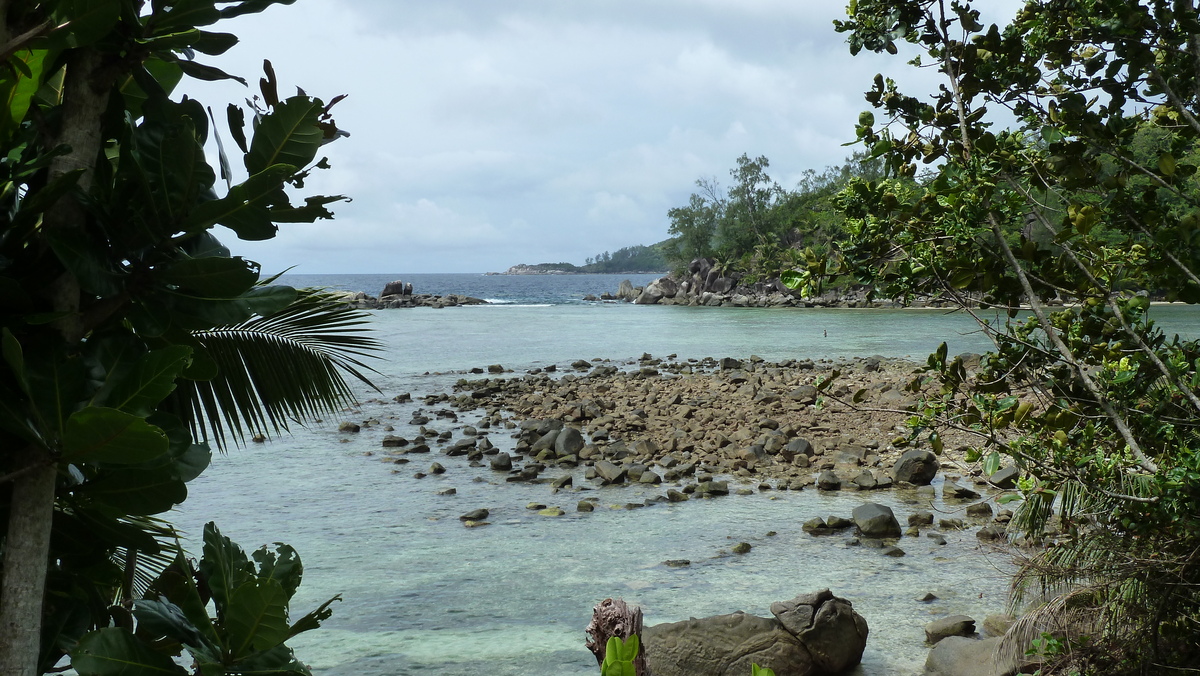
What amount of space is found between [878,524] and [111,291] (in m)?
8.78

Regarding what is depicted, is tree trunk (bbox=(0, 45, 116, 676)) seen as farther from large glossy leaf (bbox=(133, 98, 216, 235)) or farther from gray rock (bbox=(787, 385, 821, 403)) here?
gray rock (bbox=(787, 385, 821, 403))

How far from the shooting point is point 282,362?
14.4 ft

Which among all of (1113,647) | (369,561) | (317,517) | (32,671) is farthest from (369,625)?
(32,671)

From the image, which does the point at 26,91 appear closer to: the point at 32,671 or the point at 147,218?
the point at 147,218

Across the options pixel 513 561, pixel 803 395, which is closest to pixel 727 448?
pixel 803 395

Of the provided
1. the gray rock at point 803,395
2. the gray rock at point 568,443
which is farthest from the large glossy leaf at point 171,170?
the gray rock at point 803,395

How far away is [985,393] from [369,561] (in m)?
7.35

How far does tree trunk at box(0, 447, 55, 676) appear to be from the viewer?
1.03 m

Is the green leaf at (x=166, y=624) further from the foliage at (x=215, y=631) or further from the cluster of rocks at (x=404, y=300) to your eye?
the cluster of rocks at (x=404, y=300)

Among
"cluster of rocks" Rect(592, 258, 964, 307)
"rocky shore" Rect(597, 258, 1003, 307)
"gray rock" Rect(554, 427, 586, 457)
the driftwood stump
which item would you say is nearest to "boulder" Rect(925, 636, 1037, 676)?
the driftwood stump

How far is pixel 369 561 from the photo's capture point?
8.96 m

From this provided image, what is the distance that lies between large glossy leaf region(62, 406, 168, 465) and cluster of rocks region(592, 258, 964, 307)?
58215mm

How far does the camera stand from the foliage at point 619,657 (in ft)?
3.71

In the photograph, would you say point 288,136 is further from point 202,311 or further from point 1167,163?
point 1167,163
